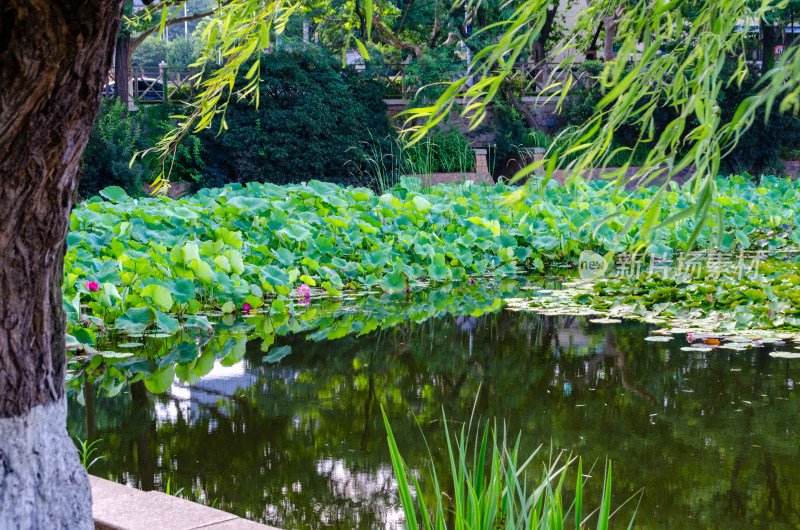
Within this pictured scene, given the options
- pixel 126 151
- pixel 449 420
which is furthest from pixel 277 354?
pixel 126 151

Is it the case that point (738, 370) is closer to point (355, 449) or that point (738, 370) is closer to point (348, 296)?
point (355, 449)

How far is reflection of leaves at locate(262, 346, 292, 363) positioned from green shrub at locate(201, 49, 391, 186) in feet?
27.8

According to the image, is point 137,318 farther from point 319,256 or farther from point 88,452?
point 319,256

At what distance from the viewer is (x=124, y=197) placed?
22.4ft

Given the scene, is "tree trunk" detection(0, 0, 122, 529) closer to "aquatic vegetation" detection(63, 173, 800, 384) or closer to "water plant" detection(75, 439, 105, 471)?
"water plant" detection(75, 439, 105, 471)

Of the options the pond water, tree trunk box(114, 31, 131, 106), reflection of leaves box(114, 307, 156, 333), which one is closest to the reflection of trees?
the pond water

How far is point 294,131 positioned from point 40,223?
38.8ft

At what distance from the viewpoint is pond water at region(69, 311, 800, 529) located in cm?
239

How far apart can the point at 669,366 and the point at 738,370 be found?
0.30 metres

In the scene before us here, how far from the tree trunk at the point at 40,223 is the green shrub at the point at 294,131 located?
11011mm

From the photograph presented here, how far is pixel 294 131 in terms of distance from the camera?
1302 centimetres

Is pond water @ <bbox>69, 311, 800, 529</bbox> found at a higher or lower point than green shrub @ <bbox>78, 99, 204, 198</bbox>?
lower

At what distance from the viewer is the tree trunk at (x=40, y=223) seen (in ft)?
4.18

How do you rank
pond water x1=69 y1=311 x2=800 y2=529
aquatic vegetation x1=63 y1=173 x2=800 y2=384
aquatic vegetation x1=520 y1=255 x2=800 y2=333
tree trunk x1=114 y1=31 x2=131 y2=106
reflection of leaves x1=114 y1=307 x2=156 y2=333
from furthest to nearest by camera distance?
tree trunk x1=114 y1=31 x2=131 y2=106
aquatic vegetation x1=520 y1=255 x2=800 y2=333
aquatic vegetation x1=63 y1=173 x2=800 y2=384
reflection of leaves x1=114 y1=307 x2=156 y2=333
pond water x1=69 y1=311 x2=800 y2=529
